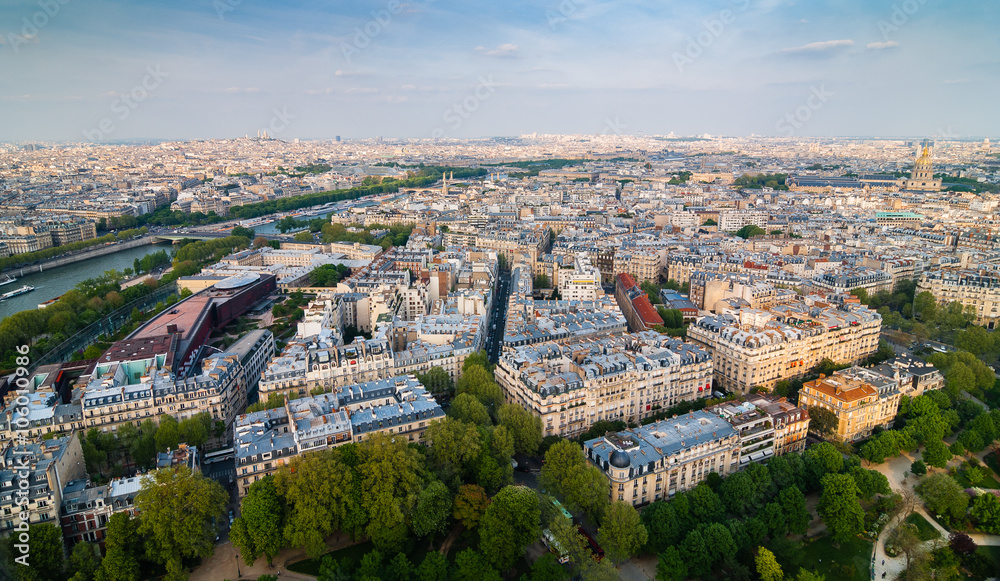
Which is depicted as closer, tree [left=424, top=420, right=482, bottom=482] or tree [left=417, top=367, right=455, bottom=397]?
tree [left=424, top=420, right=482, bottom=482]

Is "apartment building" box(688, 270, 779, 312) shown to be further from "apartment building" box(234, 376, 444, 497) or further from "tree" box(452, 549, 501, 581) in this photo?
"tree" box(452, 549, 501, 581)

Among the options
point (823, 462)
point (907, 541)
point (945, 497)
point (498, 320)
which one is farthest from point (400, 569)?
point (498, 320)

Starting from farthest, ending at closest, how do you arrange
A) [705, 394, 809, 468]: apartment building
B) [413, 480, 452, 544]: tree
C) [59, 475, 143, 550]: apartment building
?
[705, 394, 809, 468]: apartment building
[413, 480, 452, 544]: tree
[59, 475, 143, 550]: apartment building

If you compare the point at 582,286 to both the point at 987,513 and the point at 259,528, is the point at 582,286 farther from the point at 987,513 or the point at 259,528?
the point at 259,528

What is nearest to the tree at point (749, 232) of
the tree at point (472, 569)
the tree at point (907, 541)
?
the tree at point (907, 541)

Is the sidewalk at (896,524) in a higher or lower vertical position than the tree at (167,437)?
lower

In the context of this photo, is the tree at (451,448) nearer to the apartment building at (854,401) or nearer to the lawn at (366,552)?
the lawn at (366,552)

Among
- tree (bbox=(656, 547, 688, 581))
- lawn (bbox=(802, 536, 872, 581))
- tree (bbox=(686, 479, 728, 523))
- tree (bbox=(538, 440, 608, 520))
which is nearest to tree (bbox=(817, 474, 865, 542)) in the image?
lawn (bbox=(802, 536, 872, 581))
